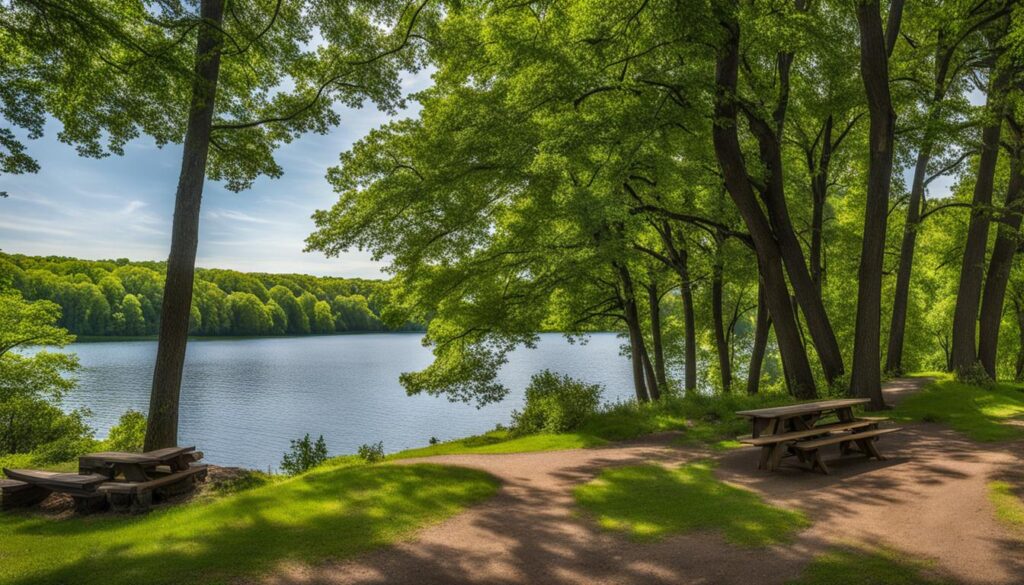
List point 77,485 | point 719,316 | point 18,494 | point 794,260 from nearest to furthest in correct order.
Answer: point 77,485 → point 18,494 → point 794,260 → point 719,316

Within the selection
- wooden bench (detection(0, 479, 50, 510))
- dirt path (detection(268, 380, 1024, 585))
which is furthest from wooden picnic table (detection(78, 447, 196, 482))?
dirt path (detection(268, 380, 1024, 585))

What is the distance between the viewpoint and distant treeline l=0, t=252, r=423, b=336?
6203cm

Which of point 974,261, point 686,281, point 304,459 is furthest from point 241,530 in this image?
point 974,261

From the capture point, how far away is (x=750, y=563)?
4.79 m

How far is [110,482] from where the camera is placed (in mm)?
7520

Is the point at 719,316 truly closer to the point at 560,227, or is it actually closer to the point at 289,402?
the point at 560,227

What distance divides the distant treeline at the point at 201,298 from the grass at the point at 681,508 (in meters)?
31.8

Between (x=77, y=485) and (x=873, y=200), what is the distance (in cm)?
1489

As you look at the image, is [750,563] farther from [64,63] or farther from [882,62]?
[882,62]

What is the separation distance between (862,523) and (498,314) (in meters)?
11.4

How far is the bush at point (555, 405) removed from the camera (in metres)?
13.1

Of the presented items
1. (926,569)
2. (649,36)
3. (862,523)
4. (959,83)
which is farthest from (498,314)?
(959,83)

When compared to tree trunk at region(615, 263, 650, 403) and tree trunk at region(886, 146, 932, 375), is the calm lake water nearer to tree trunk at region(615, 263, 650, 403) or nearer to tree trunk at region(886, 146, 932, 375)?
tree trunk at region(615, 263, 650, 403)

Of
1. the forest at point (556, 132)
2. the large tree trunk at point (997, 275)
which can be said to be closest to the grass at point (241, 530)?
the forest at point (556, 132)
